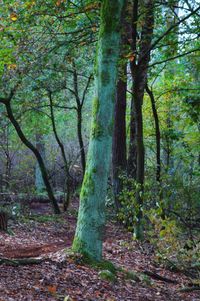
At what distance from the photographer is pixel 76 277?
Result: 5.59m

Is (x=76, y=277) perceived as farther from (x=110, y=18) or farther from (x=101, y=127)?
(x=110, y=18)

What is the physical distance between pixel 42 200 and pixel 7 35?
34.2 ft

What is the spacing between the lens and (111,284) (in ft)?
19.3

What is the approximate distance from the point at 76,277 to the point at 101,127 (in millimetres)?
2002

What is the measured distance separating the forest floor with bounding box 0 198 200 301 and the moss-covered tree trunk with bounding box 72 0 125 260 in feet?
1.86

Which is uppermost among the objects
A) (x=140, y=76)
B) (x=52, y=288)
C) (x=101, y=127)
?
(x=140, y=76)

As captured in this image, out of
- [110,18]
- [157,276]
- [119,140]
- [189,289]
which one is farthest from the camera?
[119,140]

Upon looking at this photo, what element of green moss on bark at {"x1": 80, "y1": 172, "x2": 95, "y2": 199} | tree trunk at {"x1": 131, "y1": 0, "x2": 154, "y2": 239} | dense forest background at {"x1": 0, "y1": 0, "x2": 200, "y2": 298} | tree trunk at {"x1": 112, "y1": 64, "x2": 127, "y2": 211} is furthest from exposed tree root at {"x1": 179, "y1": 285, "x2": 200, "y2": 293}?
tree trunk at {"x1": 112, "y1": 64, "x2": 127, "y2": 211}

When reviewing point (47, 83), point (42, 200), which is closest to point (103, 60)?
point (47, 83)

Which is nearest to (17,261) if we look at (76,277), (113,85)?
(76,277)

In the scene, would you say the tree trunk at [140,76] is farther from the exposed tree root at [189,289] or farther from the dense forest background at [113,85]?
the exposed tree root at [189,289]

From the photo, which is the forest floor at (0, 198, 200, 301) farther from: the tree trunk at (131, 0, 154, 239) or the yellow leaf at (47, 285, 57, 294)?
the tree trunk at (131, 0, 154, 239)

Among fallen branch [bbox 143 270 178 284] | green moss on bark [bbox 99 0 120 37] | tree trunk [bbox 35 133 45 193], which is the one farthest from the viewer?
tree trunk [bbox 35 133 45 193]

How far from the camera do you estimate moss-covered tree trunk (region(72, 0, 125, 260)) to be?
5824mm
